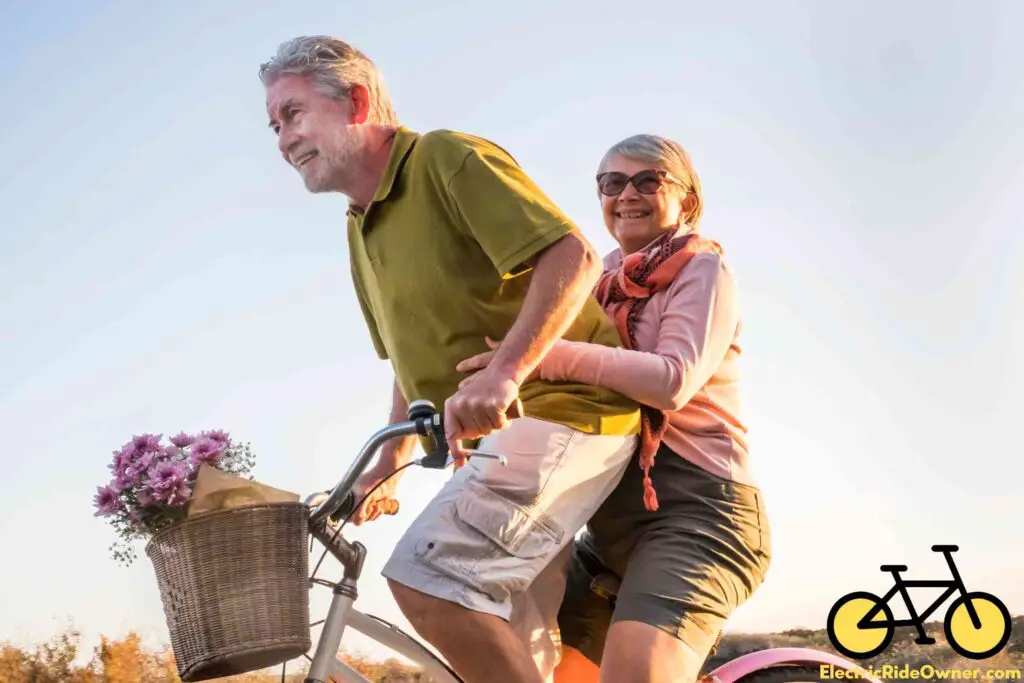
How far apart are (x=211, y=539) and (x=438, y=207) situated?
898 mm

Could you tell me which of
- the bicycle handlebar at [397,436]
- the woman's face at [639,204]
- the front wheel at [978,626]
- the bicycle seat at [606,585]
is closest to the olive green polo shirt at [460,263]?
the bicycle handlebar at [397,436]

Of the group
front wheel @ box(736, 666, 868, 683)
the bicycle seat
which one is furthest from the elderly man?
front wheel @ box(736, 666, 868, 683)

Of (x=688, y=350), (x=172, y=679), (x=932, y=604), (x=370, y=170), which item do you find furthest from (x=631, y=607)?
(x=172, y=679)

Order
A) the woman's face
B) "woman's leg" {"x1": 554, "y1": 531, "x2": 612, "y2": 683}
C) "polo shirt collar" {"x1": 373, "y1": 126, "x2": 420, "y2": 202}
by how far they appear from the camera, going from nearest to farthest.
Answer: "polo shirt collar" {"x1": 373, "y1": 126, "x2": 420, "y2": 202}, "woman's leg" {"x1": 554, "y1": 531, "x2": 612, "y2": 683}, the woman's face

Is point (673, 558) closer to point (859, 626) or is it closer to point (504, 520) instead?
point (504, 520)

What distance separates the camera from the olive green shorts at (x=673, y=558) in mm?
2580

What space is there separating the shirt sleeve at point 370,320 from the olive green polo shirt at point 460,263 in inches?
16.2

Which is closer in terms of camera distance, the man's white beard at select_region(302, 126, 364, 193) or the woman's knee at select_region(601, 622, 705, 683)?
the woman's knee at select_region(601, 622, 705, 683)

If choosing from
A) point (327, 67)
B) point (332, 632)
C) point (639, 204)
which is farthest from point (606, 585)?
point (327, 67)

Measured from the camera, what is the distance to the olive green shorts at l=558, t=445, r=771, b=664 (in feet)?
8.46

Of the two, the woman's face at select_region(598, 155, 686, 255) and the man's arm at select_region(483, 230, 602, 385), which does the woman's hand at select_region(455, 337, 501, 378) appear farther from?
the woman's face at select_region(598, 155, 686, 255)

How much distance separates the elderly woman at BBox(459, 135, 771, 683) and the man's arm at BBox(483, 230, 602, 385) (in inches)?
6.4

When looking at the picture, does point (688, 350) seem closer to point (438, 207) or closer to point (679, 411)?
point (679, 411)

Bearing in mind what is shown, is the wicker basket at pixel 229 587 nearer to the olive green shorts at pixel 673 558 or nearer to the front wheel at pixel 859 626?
the olive green shorts at pixel 673 558
